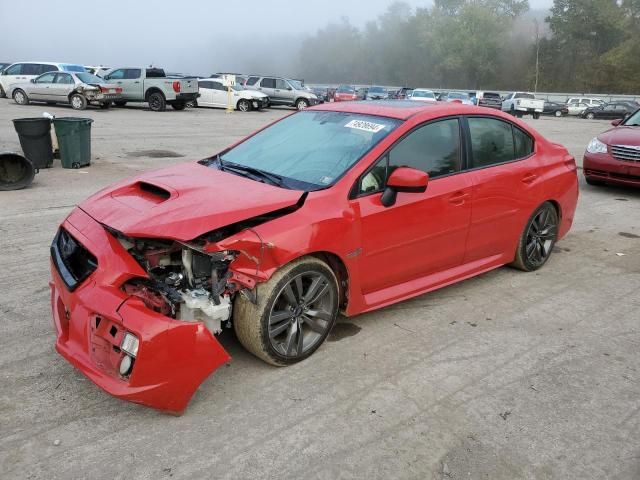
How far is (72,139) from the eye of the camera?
33.5 ft

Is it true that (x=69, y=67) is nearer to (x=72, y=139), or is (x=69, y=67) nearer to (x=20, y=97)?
(x=20, y=97)

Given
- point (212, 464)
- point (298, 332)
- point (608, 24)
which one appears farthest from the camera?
point (608, 24)

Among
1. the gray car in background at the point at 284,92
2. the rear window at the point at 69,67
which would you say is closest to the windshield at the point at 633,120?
Answer: the gray car in background at the point at 284,92

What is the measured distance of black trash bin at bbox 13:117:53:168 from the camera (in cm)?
961

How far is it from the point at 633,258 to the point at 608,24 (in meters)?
78.2

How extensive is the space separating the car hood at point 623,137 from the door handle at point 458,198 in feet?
18.5

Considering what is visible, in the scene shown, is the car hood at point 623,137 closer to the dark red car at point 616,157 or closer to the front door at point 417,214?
the dark red car at point 616,157

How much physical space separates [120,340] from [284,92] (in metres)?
28.6

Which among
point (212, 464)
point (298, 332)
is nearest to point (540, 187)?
point (298, 332)

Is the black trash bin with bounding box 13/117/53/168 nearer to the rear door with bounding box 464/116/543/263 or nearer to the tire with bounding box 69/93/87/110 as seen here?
the rear door with bounding box 464/116/543/263

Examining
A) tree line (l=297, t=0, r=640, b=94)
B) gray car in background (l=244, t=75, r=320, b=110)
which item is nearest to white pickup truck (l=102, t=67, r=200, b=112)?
gray car in background (l=244, t=75, r=320, b=110)

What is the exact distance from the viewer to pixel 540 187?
504 cm

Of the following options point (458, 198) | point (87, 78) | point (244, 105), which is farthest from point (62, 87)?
point (458, 198)

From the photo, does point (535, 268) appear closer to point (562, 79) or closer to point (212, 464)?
point (212, 464)
